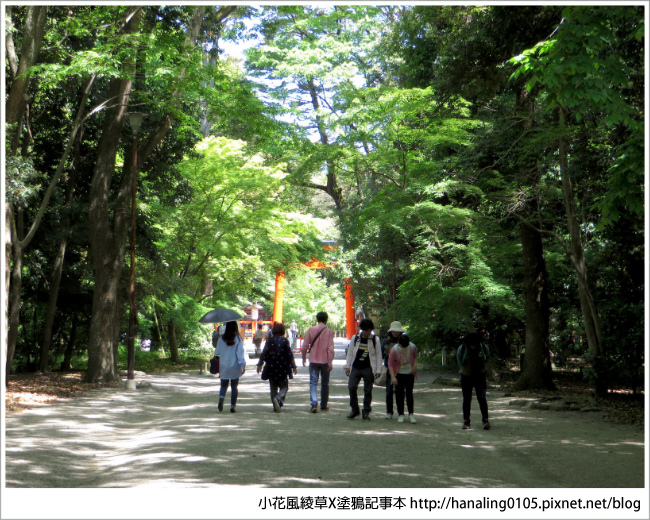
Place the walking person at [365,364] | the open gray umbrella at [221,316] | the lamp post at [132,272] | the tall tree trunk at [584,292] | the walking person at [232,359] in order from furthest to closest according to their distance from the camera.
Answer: the open gray umbrella at [221,316]
the lamp post at [132,272]
the tall tree trunk at [584,292]
the walking person at [232,359]
the walking person at [365,364]

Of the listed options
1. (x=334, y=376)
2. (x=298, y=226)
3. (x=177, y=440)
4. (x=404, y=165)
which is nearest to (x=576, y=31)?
(x=177, y=440)

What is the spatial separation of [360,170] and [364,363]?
14.3m

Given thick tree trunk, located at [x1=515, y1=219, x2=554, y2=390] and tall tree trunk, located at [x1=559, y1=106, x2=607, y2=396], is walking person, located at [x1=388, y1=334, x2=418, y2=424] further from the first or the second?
thick tree trunk, located at [x1=515, y1=219, x2=554, y2=390]

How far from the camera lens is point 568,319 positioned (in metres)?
20.7

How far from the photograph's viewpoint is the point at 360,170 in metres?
24.9

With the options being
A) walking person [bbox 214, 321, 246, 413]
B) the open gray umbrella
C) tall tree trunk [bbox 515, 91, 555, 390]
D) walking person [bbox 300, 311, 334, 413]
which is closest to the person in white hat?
walking person [bbox 300, 311, 334, 413]

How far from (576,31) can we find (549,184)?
9.76m

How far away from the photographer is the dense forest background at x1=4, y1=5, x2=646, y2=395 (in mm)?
13477

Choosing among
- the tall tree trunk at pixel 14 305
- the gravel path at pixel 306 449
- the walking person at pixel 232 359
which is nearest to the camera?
the gravel path at pixel 306 449

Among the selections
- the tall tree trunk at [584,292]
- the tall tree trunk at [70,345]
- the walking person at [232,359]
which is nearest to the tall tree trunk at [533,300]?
the tall tree trunk at [584,292]

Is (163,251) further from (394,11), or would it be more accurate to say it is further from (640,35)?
(640,35)

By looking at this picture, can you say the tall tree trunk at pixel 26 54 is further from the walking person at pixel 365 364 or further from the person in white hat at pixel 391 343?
the person in white hat at pixel 391 343

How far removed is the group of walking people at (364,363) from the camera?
10.7 meters

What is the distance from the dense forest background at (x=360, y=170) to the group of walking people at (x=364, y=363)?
306cm
